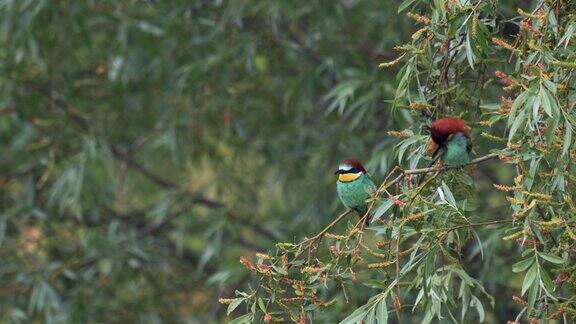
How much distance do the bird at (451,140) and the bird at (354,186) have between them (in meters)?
0.46

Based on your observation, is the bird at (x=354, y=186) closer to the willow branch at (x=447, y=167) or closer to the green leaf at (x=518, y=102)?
the willow branch at (x=447, y=167)

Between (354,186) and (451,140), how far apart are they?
69 centimetres

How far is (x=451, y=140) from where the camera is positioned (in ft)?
9.32

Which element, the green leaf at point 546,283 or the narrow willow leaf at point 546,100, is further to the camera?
the green leaf at point 546,283

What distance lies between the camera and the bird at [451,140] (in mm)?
2857

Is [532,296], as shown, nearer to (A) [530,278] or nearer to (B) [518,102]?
(A) [530,278]

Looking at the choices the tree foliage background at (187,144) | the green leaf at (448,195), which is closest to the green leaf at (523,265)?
the green leaf at (448,195)

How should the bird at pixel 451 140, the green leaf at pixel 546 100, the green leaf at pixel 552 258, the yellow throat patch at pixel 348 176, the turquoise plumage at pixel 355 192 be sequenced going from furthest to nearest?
the yellow throat patch at pixel 348 176 → the turquoise plumage at pixel 355 192 → the bird at pixel 451 140 → the green leaf at pixel 552 258 → the green leaf at pixel 546 100

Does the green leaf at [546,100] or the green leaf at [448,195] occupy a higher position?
the green leaf at [546,100]

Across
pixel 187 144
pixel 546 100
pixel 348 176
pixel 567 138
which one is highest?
pixel 546 100

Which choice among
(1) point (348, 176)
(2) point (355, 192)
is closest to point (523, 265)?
(2) point (355, 192)

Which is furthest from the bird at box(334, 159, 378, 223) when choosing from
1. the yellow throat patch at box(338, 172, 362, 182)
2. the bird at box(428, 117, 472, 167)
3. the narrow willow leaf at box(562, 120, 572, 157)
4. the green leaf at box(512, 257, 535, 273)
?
the narrow willow leaf at box(562, 120, 572, 157)

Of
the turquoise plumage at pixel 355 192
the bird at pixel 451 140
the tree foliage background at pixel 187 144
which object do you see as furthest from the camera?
the tree foliage background at pixel 187 144

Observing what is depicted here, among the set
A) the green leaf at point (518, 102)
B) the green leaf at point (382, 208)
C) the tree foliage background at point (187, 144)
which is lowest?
the tree foliage background at point (187, 144)
